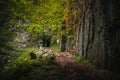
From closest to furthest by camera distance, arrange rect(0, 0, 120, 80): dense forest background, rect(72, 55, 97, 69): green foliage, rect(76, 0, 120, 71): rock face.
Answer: rect(0, 0, 120, 80): dense forest background < rect(76, 0, 120, 71): rock face < rect(72, 55, 97, 69): green foliage

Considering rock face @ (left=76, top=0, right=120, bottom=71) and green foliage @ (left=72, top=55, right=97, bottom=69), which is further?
green foliage @ (left=72, top=55, right=97, bottom=69)

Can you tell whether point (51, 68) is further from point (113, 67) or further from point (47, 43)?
point (47, 43)

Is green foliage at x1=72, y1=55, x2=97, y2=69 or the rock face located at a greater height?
the rock face

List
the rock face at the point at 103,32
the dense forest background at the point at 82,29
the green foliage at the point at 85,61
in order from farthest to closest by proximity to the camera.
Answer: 1. the green foliage at the point at 85,61
2. the rock face at the point at 103,32
3. the dense forest background at the point at 82,29

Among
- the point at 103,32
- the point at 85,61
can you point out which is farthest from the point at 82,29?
the point at 103,32

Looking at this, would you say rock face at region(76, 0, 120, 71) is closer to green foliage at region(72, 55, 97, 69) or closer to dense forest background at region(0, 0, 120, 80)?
dense forest background at region(0, 0, 120, 80)

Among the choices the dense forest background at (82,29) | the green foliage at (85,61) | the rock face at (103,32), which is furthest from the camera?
the green foliage at (85,61)

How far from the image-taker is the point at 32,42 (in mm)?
30891

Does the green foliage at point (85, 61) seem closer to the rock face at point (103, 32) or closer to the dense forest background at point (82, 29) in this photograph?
the dense forest background at point (82, 29)

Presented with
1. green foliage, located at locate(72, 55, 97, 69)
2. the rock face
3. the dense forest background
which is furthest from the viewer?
green foliage, located at locate(72, 55, 97, 69)

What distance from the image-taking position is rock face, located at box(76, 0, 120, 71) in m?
13.5

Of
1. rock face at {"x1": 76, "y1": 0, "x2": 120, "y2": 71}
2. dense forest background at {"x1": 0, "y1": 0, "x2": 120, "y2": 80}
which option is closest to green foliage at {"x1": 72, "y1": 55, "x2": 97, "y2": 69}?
dense forest background at {"x1": 0, "y1": 0, "x2": 120, "y2": 80}

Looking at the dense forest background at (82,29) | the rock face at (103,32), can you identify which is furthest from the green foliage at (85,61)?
the rock face at (103,32)

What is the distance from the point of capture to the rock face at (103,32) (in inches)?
531
